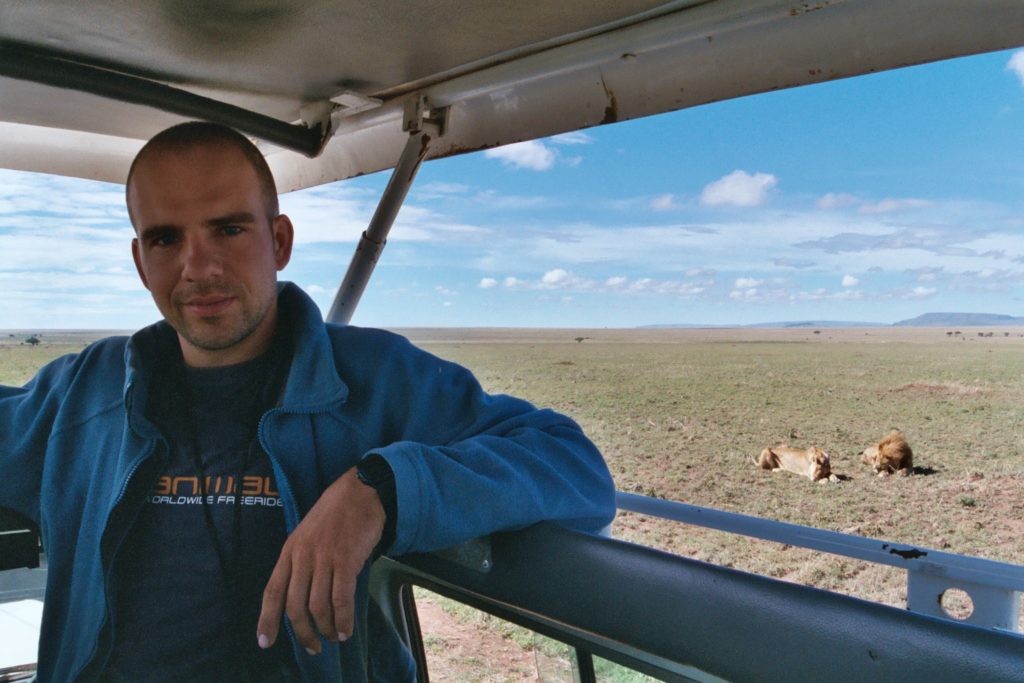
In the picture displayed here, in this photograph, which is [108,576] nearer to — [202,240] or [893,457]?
[202,240]

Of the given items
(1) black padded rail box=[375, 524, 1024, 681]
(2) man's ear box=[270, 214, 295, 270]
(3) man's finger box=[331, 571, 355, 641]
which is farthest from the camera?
(2) man's ear box=[270, 214, 295, 270]

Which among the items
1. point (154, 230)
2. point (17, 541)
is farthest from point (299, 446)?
point (17, 541)

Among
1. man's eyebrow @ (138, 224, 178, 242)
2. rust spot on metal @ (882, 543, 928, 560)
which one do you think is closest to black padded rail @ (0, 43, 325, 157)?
man's eyebrow @ (138, 224, 178, 242)

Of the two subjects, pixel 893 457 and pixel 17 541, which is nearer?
pixel 17 541

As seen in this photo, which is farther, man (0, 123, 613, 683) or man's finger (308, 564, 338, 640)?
man (0, 123, 613, 683)

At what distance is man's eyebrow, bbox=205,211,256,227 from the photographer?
143cm

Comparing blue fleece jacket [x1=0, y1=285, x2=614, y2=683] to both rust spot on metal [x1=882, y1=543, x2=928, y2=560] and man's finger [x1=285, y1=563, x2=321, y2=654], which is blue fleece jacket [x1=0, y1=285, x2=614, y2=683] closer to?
man's finger [x1=285, y1=563, x2=321, y2=654]

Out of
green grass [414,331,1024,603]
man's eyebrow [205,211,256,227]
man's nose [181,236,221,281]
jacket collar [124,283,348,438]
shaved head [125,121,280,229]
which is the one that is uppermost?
shaved head [125,121,280,229]

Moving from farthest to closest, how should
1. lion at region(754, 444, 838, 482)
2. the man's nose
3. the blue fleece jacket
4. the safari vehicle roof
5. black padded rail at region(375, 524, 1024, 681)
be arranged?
lion at region(754, 444, 838, 482), the man's nose, the safari vehicle roof, the blue fleece jacket, black padded rail at region(375, 524, 1024, 681)

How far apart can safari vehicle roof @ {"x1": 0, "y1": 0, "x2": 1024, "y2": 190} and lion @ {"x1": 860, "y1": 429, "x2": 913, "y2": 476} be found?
22048 mm

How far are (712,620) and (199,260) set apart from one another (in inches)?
44.0

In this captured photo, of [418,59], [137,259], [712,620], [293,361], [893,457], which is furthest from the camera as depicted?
[893,457]

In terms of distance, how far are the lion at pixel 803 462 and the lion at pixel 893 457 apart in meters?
1.33

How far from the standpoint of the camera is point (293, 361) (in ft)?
4.57
